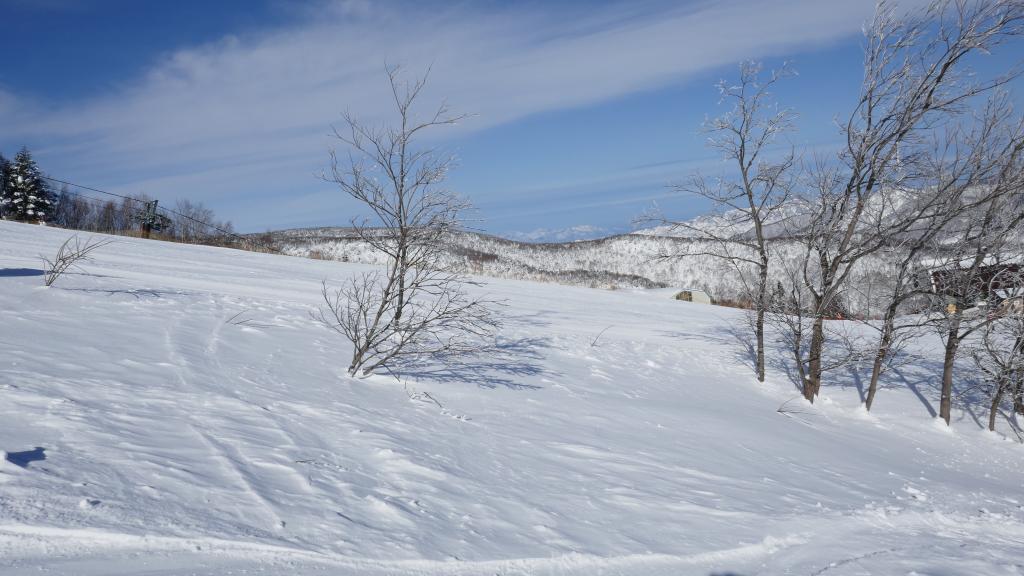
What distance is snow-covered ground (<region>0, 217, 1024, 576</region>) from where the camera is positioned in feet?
11.0

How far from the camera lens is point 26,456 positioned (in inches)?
140

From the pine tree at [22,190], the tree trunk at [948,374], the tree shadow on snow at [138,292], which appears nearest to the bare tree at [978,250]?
the tree trunk at [948,374]

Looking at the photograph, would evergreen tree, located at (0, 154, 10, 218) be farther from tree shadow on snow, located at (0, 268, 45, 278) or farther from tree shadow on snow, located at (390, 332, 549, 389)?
tree shadow on snow, located at (390, 332, 549, 389)

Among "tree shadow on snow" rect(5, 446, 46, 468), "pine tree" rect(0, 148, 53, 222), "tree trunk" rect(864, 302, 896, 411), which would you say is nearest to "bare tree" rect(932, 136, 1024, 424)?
"tree trunk" rect(864, 302, 896, 411)

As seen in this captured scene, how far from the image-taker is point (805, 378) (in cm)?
1267

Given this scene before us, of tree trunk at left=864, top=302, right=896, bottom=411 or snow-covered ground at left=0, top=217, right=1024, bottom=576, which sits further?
tree trunk at left=864, top=302, right=896, bottom=411

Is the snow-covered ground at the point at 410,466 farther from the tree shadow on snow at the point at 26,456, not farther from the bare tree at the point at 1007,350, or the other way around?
the bare tree at the point at 1007,350

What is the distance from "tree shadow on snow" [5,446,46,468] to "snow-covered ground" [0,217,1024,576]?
1cm

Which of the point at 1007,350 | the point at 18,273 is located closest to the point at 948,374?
the point at 1007,350

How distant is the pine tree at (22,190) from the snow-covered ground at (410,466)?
110 feet

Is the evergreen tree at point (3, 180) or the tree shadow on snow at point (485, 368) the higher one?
the evergreen tree at point (3, 180)

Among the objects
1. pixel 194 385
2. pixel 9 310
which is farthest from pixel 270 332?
pixel 194 385

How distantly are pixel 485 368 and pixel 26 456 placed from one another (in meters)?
7.12

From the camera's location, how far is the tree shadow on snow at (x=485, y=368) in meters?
9.02
